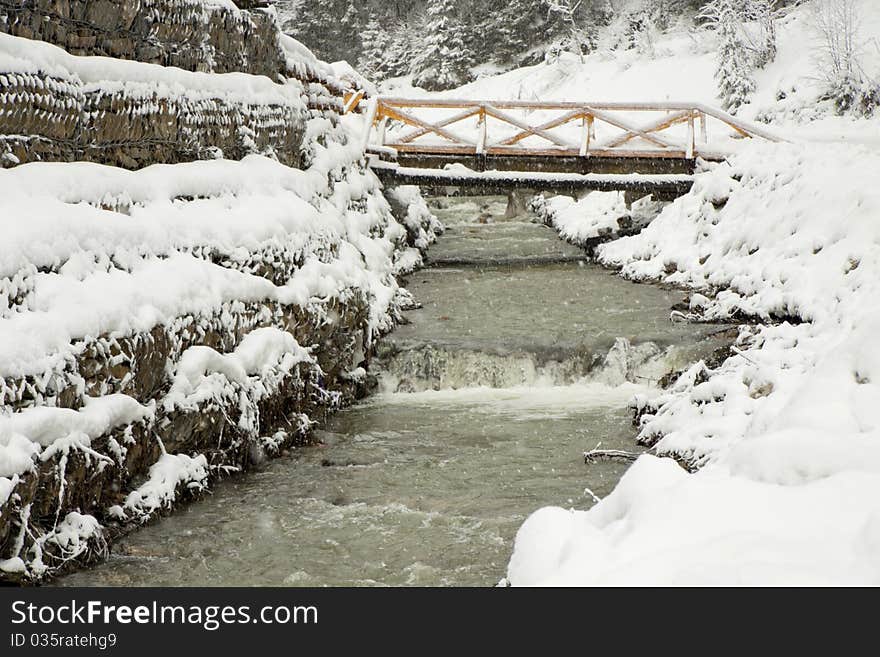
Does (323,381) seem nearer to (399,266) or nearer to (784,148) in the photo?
(399,266)

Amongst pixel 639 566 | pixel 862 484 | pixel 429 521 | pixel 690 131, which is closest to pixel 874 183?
pixel 690 131

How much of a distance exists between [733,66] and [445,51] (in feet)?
60.6

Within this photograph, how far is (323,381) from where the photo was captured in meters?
8.47

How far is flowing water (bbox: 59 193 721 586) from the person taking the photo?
5.37 meters

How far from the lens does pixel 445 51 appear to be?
37.7 meters

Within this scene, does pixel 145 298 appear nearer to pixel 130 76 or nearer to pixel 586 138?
pixel 130 76

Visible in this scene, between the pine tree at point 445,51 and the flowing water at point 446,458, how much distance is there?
2653 centimetres

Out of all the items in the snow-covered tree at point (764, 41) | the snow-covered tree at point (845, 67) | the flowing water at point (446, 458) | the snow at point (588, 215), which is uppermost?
the snow-covered tree at point (764, 41)

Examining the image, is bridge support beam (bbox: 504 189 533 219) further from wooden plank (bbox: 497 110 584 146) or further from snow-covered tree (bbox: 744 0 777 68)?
snow-covered tree (bbox: 744 0 777 68)

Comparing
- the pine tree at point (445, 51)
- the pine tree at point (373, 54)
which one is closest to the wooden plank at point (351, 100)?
the pine tree at point (445, 51)

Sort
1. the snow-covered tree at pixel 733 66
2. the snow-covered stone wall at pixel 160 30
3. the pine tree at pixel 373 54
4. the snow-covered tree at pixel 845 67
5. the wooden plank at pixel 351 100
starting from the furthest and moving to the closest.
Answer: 1. the pine tree at pixel 373 54
2. the snow-covered tree at pixel 733 66
3. the snow-covered tree at pixel 845 67
4. the wooden plank at pixel 351 100
5. the snow-covered stone wall at pixel 160 30

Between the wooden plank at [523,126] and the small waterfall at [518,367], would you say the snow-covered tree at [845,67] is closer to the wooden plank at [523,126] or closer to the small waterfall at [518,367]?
the wooden plank at [523,126]

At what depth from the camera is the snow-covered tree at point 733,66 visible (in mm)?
20719
